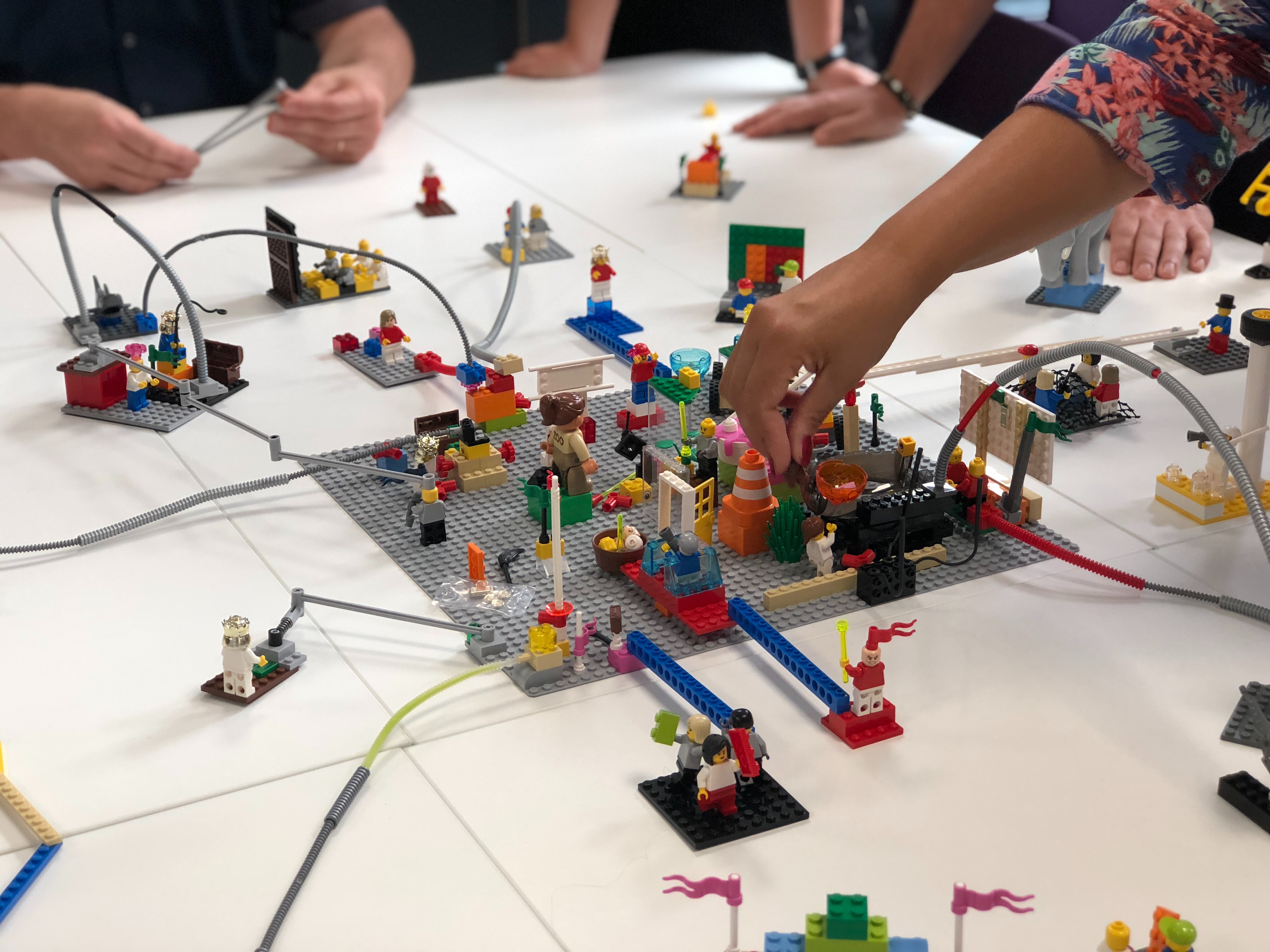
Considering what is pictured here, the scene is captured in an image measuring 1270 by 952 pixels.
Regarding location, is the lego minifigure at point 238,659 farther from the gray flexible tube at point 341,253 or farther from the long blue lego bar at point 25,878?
the gray flexible tube at point 341,253

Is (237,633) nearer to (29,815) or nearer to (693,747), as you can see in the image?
(29,815)

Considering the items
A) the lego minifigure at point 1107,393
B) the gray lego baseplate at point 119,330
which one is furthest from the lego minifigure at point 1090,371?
the gray lego baseplate at point 119,330

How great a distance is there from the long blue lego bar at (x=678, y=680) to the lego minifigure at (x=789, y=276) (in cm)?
72

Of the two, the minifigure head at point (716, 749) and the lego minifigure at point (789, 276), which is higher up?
the lego minifigure at point (789, 276)

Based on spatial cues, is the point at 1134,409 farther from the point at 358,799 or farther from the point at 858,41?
the point at 858,41

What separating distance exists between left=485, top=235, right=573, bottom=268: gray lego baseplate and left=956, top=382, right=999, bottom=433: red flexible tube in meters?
0.79

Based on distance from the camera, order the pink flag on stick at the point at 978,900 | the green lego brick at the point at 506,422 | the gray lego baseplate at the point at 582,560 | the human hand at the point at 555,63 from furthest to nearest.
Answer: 1. the human hand at the point at 555,63
2. the green lego brick at the point at 506,422
3. the gray lego baseplate at the point at 582,560
4. the pink flag on stick at the point at 978,900

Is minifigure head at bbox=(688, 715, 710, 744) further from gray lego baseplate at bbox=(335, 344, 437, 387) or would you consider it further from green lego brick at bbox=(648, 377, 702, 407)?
gray lego baseplate at bbox=(335, 344, 437, 387)

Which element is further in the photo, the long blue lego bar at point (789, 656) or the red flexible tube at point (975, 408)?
the red flexible tube at point (975, 408)

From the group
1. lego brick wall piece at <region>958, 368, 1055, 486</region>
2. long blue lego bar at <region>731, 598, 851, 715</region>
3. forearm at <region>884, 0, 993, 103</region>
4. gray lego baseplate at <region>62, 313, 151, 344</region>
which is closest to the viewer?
long blue lego bar at <region>731, 598, 851, 715</region>

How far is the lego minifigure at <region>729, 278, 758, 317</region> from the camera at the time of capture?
1.76m

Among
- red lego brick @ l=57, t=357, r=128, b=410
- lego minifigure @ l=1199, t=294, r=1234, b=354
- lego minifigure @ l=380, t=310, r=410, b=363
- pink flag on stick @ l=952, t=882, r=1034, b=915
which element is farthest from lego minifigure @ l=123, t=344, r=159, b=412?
lego minifigure @ l=1199, t=294, r=1234, b=354

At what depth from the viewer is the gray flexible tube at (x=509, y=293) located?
5.52 feet

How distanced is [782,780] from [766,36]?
95.4 inches
